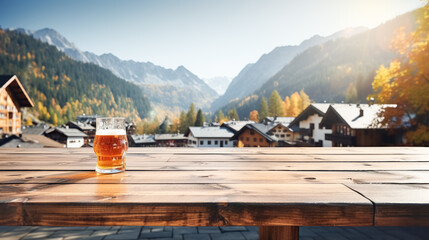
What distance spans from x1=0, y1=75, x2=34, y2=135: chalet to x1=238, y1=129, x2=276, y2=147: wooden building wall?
24.5 m

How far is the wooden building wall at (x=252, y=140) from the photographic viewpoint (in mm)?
31406

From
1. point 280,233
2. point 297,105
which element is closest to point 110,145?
point 280,233

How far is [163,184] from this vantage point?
119 cm

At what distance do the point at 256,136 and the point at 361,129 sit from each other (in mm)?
14500

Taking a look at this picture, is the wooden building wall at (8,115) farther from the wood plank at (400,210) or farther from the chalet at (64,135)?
the wood plank at (400,210)

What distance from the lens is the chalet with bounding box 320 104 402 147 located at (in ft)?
61.6

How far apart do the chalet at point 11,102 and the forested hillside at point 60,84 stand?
6877 cm

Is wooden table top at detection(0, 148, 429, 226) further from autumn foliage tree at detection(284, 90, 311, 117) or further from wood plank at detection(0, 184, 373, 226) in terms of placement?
autumn foliage tree at detection(284, 90, 311, 117)

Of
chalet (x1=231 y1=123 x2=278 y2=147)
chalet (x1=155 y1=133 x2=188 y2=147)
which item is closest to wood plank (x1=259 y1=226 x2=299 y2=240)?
chalet (x1=231 y1=123 x2=278 y2=147)

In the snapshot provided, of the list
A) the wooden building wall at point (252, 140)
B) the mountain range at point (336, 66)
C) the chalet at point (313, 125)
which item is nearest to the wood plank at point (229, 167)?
the chalet at point (313, 125)

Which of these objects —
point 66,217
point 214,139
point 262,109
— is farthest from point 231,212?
point 262,109

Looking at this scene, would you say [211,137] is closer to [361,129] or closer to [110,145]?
[361,129]

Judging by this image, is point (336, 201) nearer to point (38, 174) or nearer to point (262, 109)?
point (38, 174)

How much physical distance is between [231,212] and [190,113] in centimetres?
7326
